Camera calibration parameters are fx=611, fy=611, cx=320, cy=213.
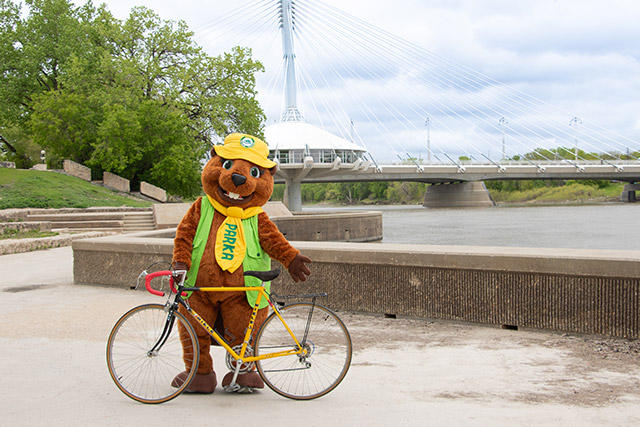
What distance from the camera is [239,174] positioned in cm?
414

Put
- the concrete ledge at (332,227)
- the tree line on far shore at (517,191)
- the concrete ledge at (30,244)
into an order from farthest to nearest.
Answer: the tree line on far shore at (517,191)
the concrete ledge at (332,227)
the concrete ledge at (30,244)

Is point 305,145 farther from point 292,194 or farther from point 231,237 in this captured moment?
point 231,237

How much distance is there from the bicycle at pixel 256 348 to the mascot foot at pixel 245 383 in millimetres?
19

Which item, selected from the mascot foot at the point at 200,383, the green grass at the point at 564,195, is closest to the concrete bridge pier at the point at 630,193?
the green grass at the point at 564,195

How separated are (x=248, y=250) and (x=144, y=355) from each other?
917 mm

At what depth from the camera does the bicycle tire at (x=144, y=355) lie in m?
3.66

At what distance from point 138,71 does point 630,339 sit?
3611 cm

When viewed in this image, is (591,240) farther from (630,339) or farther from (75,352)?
(75,352)

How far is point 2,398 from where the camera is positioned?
3781 millimetres

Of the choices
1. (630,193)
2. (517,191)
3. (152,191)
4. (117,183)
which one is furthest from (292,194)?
(630,193)

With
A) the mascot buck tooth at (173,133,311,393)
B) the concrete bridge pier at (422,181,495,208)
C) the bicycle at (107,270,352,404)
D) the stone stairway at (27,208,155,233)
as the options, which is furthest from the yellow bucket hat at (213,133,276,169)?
the concrete bridge pier at (422,181,495,208)

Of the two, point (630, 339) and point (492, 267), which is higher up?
Answer: point (492, 267)

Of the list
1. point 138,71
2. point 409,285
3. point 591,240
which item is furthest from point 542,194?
point 409,285

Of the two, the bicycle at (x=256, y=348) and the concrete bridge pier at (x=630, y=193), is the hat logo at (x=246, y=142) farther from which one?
the concrete bridge pier at (x=630, y=193)
